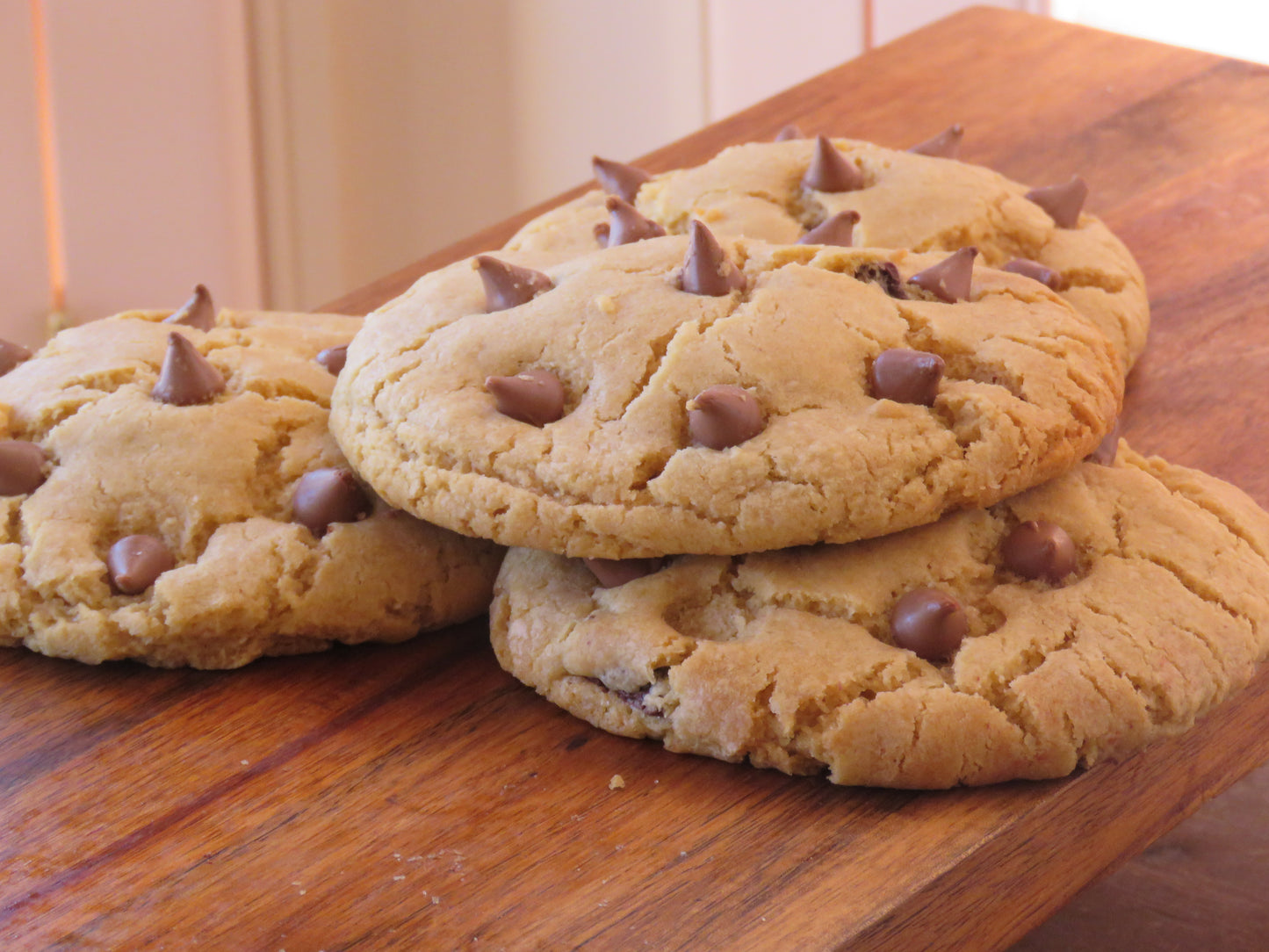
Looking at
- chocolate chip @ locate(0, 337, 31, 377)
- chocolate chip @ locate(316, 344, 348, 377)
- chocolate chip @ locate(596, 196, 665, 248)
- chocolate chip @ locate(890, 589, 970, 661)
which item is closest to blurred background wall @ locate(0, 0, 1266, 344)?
chocolate chip @ locate(0, 337, 31, 377)

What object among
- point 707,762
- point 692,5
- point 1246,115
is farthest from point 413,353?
point 692,5

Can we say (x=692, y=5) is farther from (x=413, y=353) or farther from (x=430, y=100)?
(x=413, y=353)

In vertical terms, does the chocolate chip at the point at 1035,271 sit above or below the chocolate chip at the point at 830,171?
below

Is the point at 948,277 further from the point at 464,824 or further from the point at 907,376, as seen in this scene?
the point at 464,824

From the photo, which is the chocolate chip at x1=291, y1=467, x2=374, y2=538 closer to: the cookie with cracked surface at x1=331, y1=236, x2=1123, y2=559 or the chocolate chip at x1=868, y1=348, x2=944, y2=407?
the cookie with cracked surface at x1=331, y1=236, x2=1123, y2=559

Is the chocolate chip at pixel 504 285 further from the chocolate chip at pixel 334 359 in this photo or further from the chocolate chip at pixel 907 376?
the chocolate chip at pixel 907 376

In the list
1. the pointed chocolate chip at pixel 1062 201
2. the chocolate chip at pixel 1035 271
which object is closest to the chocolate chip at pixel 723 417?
the chocolate chip at pixel 1035 271

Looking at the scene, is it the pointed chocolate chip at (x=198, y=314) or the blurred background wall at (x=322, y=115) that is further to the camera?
the blurred background wall at (x=322, y=115)
